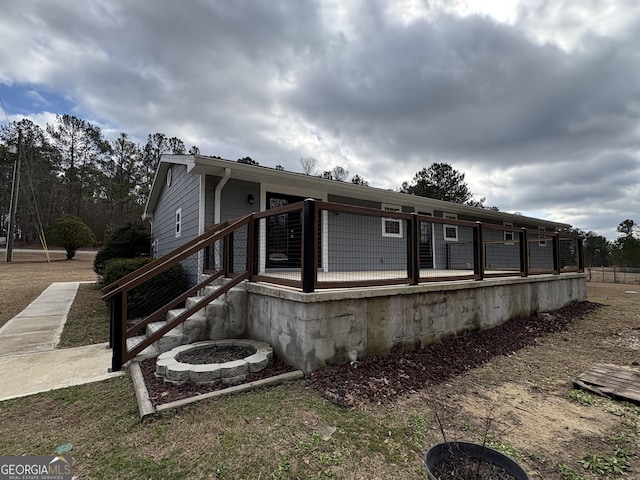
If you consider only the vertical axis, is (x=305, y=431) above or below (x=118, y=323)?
below

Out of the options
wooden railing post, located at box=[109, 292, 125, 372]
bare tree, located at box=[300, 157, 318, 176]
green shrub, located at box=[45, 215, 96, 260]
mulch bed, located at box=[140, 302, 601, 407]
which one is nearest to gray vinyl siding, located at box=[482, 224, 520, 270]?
mulch bed, located at box=[140, 302, 601, 407]

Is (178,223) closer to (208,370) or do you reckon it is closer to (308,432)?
(208,370)

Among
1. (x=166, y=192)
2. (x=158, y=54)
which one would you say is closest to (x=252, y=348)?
(x=166, y=192)

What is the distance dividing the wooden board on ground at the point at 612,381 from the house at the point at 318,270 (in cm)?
167

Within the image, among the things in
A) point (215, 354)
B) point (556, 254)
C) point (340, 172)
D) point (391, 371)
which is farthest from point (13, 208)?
point (556, 254)

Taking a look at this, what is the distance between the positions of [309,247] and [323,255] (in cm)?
384

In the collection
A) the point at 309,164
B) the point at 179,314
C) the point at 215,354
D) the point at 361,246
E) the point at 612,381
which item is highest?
the point at 309,164

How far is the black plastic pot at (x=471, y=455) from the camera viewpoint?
162cm

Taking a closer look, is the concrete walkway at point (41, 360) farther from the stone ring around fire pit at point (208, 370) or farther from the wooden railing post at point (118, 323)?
the stone ring around fire pit at point (208, 370)

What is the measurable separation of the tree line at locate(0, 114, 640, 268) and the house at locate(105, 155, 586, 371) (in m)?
18.2

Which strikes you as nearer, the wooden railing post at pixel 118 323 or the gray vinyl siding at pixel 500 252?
the wooden railing post at pixel 118 323

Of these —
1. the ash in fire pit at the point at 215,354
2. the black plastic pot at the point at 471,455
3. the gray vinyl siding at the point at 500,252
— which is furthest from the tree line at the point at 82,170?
the black plastic pot at the point at 471,455

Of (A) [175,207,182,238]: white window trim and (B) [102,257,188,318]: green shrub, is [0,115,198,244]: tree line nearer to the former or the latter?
(A) [175,207,182,238]: white window trim

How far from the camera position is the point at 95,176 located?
30.1 metres
